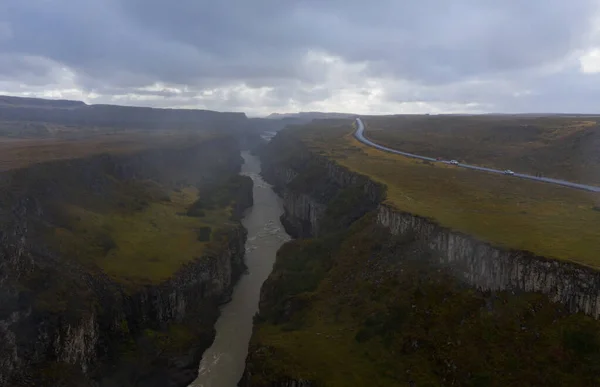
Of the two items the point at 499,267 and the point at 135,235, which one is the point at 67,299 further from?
the point at 499,267

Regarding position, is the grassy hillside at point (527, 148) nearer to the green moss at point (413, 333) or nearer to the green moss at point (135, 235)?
the green moss at point (413, 333)

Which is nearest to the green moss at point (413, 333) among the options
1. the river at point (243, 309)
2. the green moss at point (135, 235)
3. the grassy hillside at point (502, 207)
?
the river at point (243, 309)

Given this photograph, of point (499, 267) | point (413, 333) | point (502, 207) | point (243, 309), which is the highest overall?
point (502, 207)

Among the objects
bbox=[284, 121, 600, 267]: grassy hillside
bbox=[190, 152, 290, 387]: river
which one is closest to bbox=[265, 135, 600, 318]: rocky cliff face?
bbox=[284, 121, 600, 267]: grassy hillside

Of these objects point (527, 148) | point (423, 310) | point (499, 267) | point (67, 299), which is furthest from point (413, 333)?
point (527, 148)

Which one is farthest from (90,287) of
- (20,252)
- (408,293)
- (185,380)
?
(408,293)
